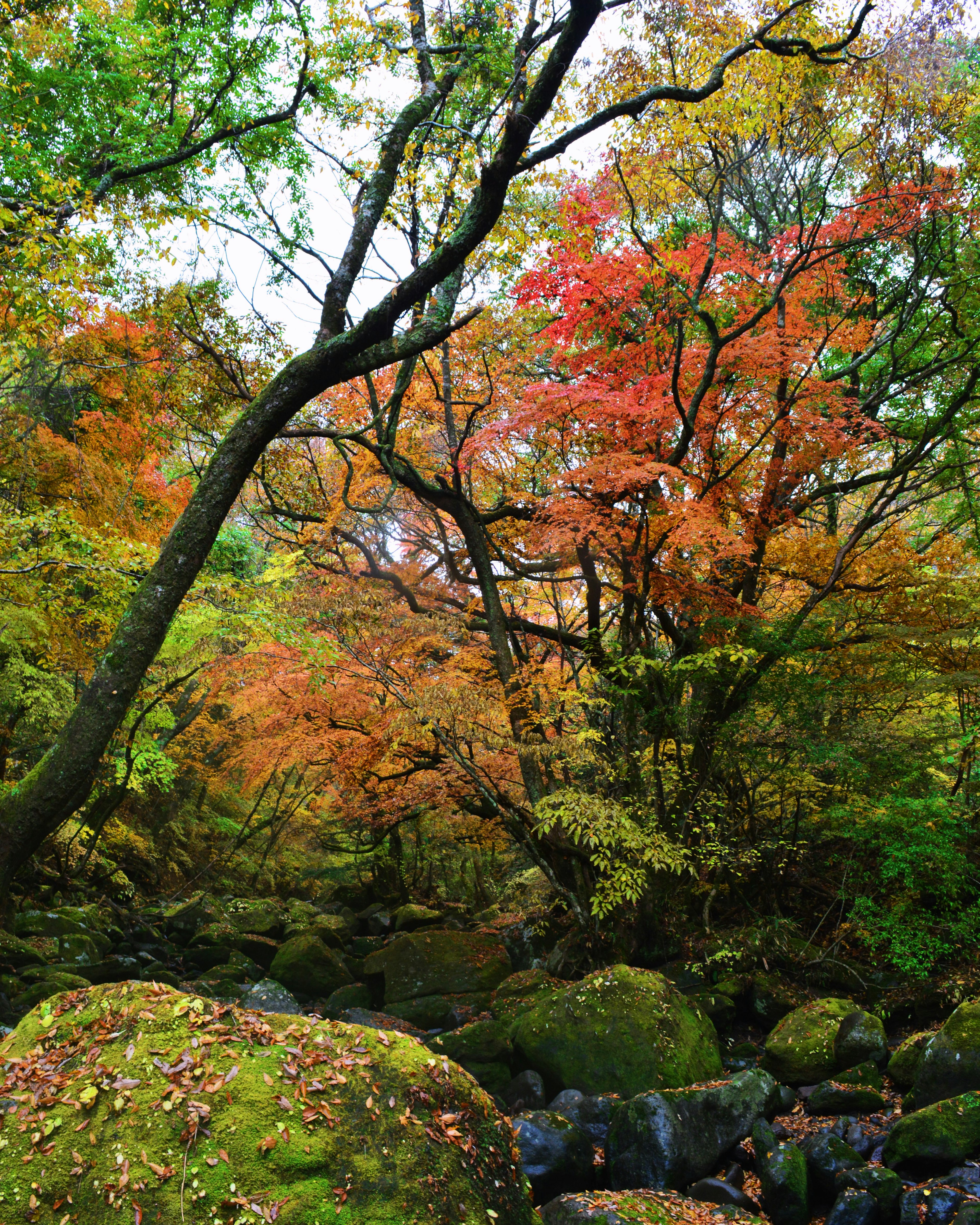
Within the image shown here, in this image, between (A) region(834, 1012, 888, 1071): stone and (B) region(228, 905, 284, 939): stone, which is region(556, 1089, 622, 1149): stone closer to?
(A) region(834, 1012, 888, 1071): stone

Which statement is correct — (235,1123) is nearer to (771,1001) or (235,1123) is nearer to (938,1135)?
(938,1135)

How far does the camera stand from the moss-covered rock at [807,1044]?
643cm

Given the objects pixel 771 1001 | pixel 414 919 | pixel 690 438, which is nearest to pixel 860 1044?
pixel 771 1001

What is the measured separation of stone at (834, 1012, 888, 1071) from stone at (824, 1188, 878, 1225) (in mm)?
2273

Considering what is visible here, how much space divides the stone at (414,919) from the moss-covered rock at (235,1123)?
1140 cm

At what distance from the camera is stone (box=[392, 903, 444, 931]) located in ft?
46.5

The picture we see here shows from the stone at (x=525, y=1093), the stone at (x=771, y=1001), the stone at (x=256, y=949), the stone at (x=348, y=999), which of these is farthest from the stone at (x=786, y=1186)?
the stone at (x=256, y=949)

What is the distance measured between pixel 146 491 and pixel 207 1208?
42.6 feet

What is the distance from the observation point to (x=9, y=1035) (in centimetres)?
327

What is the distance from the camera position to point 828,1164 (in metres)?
4.67

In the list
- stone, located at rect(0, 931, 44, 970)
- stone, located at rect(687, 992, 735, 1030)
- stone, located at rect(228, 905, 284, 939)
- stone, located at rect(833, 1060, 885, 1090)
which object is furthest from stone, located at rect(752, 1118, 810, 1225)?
stone, located at rect(228, 905, 284, 939)

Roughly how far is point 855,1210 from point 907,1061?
6.73ft

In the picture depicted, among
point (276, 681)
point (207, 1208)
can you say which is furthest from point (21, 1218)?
point (276, 681)

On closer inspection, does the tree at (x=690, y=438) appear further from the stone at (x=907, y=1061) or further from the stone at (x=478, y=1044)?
the stone at (x=907, y=1061)
